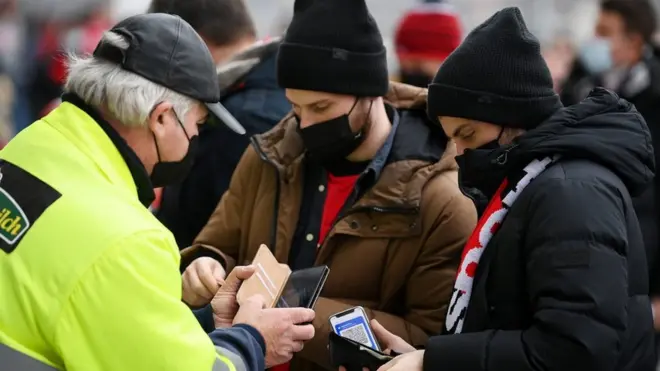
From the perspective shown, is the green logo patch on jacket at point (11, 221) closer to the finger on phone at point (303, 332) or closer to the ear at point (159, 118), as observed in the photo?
the ear at point (159, 118)

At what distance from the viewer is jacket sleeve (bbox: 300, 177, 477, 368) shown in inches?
117

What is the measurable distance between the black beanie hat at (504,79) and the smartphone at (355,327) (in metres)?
0.59

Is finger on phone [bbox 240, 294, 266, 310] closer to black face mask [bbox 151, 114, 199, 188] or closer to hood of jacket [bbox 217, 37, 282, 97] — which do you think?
black face mask [bbox 151, 114, 199, 188]

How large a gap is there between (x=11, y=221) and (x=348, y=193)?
118 centimetres

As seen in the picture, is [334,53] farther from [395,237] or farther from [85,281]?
[85,281]

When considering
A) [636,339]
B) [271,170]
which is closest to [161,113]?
[271,170]

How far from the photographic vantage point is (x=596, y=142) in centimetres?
245

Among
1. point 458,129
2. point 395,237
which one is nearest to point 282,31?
point 395,237

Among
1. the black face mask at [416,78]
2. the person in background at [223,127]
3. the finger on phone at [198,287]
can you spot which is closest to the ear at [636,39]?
the black face mask at [416,78]

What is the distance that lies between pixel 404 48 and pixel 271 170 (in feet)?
7.64

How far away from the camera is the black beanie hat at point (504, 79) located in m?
2.62

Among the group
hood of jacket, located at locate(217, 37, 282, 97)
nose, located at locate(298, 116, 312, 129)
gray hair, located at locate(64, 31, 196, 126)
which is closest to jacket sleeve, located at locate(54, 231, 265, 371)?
gray hair, located at locate(64, 31, 196, 126)

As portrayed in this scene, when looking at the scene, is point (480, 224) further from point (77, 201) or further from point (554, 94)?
point (77, 201)

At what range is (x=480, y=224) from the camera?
264 cm
